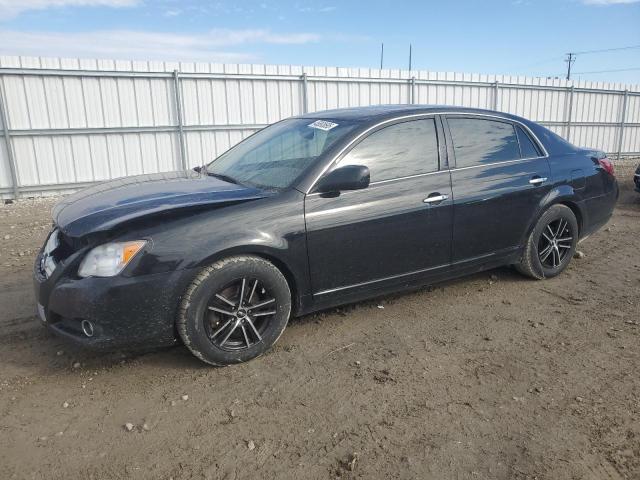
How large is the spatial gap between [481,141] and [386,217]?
1.26m

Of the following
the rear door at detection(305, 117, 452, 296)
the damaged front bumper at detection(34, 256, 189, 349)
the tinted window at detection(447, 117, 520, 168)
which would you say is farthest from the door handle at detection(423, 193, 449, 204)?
the damaged front bumper at detection(34, 256, 189, 349)

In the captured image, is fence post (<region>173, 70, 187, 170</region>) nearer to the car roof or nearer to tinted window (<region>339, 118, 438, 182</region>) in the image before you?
the car roof

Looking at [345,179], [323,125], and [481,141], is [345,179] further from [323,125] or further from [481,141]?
[481,141]

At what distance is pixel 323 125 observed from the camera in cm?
384

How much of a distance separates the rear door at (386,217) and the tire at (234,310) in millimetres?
336

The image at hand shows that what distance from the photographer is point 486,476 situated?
2.17m

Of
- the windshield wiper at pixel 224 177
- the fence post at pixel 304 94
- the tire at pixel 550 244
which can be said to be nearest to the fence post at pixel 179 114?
the fence post at pixel 304 94

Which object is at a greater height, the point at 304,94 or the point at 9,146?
the point at 304,94

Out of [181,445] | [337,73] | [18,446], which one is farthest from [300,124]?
[337,73]

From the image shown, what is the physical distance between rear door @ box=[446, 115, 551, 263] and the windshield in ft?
3.32

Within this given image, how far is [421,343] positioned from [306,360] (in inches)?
32.8

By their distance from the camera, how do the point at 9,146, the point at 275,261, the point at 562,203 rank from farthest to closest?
1. the point at 9,146
2. the point at 562,203
3. the point at 275,261

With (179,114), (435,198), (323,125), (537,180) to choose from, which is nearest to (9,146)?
(179,114)

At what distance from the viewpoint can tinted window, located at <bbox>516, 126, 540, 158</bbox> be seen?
435 centimetres
